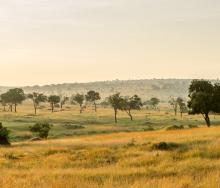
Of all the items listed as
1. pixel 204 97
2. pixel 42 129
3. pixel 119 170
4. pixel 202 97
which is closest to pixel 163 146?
pixel 119 170

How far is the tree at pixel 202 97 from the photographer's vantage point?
244 feet

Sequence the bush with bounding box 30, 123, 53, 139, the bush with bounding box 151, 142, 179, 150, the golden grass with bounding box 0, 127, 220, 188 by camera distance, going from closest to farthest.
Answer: the golden grass with bounding box 0, 127, 220, 188
the bush with bounding box 151, 142, 179, 150
the bush with bounding box 30, 123, 53, 139

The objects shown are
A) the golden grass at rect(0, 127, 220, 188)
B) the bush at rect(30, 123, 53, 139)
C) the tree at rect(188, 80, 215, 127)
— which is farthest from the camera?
the bush at rect(30, 123, 53, 139)

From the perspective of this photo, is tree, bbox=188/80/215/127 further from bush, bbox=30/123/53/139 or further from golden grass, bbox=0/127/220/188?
golden grass, bbox=0/127/220/188

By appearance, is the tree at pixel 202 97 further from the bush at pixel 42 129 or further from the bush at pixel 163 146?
the bush at pixel 163 146

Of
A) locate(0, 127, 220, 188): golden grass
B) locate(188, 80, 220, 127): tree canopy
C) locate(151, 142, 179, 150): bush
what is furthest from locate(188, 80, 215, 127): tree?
locate(151, 142, 179, 150): bush

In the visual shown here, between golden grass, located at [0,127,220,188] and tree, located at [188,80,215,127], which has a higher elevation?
tree, located at [188,80,215,127]

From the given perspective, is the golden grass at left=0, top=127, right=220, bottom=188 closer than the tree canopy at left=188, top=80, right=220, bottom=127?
Yes

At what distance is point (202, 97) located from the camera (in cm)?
7431

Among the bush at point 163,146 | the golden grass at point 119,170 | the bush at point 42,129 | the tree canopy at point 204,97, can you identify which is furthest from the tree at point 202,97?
the bush at point 163,146

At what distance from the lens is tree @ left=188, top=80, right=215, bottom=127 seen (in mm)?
74500

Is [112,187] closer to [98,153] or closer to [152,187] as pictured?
[152,187]

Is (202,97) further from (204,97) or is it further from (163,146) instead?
(163,146)

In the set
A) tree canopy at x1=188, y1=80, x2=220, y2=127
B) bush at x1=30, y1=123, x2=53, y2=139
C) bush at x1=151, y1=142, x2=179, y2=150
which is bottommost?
bush at x1=30, y1=123, x2=53, y2=139
